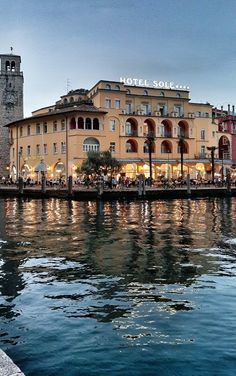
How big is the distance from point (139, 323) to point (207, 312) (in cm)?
150

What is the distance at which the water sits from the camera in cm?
755

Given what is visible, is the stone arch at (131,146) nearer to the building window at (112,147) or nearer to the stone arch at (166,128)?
the building window at (112,147)

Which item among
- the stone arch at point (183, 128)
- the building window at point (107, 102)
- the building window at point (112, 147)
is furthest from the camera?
the stone arch at point (183, 128)

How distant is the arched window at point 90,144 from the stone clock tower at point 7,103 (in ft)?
83.9

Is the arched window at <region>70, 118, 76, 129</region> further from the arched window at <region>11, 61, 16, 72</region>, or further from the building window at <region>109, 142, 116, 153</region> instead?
the arched window at <region>11, 61, 16, 72</region>

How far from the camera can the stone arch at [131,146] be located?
258 feet

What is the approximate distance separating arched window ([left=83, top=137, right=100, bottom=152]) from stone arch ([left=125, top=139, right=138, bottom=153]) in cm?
573

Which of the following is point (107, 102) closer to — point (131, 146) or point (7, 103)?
point (131, 146)

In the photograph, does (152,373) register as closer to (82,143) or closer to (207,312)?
(207,312)

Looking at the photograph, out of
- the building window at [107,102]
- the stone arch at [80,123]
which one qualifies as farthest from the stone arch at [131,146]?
the stone arch at [80,123]

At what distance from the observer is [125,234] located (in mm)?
23047

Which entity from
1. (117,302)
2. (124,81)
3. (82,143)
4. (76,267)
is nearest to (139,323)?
(117,302)

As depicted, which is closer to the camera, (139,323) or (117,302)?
(139,323)

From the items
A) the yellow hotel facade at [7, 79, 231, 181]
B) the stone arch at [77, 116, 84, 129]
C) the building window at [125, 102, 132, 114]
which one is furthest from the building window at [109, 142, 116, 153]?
the building window at [125, 102, 132, 114]
